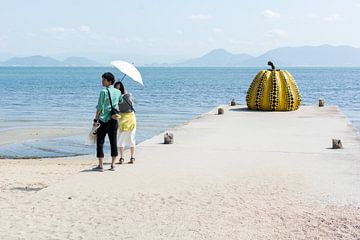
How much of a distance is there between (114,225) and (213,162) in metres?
4.14

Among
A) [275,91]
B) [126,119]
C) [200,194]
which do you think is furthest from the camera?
[275,91]

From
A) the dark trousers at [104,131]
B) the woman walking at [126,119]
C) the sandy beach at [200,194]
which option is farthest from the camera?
the woman walking at [126,119]

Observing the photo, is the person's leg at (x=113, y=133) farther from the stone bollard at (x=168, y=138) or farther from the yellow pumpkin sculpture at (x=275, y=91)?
the yellow pumpkin sculpture at (x=275, y=91)

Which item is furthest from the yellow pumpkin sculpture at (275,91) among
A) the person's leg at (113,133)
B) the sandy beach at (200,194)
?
the person's leg at (113,133)

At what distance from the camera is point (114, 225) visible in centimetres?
682

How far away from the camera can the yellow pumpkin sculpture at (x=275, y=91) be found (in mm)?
21000

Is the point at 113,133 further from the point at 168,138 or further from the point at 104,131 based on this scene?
the point at 168,138

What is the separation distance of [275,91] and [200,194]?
13.4m

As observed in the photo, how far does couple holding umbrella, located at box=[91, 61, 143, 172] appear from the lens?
961 centimetres

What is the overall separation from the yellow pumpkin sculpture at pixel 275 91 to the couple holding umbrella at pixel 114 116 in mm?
11088

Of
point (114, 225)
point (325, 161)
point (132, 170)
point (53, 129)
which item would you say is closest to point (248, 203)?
point (114, 225)

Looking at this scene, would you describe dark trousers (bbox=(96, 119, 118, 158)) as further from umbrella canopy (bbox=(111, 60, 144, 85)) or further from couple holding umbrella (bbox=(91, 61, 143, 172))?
umbrella canopy (bbox=(111, 60, 144, 85))

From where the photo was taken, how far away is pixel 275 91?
21.0 meters

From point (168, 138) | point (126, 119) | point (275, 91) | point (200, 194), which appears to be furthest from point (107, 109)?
point (275, 91)
